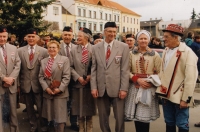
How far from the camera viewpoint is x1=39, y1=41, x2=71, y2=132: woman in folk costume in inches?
202

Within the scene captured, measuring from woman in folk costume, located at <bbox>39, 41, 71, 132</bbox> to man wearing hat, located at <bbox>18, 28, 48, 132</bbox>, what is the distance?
284 millimetres

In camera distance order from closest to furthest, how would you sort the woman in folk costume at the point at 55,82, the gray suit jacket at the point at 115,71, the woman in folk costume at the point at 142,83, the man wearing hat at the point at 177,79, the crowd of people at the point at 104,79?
the man wearing hat at the point at 177,79 < the crowd of people at the point at 104,79 < the woman in folk costume at the point at 142,83 < the gray suit jacket at the point at 115,71 < the woman in folk costume at the point at 55,82

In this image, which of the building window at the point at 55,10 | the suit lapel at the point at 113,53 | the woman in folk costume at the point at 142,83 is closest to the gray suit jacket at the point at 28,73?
the suit lapel at the point at 113,53

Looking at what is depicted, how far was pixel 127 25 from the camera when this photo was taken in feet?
274

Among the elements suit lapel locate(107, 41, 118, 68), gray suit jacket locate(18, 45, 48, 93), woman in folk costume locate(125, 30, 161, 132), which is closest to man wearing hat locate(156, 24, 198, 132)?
woman in folk costume locate(125, 30, 161, 132)

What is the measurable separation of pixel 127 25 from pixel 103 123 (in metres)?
80.4

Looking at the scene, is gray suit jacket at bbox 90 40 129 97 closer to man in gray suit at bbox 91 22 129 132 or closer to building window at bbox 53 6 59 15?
man in gray suit at bbox 91 22 129 132

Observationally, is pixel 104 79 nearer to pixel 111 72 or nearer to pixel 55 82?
pixel 111 72

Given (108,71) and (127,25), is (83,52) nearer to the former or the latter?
(108,71)

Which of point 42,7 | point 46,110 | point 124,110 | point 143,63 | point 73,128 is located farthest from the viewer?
point 42,7

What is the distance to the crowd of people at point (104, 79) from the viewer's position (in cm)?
415

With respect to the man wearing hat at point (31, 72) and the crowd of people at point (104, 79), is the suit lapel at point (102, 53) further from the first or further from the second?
the man wearing hat at point (31, 72)

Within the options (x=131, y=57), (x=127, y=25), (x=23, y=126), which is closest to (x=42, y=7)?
(x=23, y=126)

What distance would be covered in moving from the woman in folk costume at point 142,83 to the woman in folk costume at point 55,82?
4.29 ft
